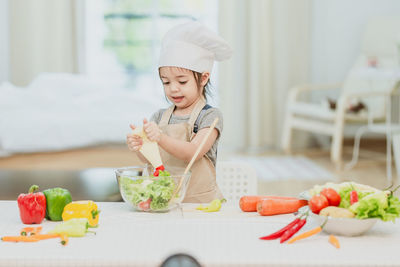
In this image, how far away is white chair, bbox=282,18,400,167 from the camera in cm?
504

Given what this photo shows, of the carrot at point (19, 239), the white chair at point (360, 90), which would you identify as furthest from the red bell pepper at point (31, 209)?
the white chair at point (360, 90)

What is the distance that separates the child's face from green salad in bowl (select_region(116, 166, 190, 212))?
357 millimetres

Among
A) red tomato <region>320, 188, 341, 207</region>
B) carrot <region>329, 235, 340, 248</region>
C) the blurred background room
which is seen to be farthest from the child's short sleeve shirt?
the blurred background room

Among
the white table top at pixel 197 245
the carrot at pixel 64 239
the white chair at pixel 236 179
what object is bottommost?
the white chair at pixel 236 179

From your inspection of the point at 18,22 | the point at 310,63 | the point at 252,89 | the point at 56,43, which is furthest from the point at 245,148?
the point at 18,22

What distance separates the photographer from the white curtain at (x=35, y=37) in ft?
19.6

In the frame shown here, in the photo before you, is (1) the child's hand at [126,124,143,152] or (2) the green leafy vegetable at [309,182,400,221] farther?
(1) the child's hand at [126,124,143,152]

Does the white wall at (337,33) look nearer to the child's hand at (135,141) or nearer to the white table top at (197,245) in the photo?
the child's hand at (135,141)

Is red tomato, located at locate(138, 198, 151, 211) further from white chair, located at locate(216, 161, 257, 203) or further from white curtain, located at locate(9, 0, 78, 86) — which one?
white curtain, located at locate(9, 0, 78, 86)

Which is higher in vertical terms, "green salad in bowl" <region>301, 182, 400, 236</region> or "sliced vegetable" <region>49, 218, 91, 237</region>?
"green salad in bowl" <region>301, 182, 400, 236</region>

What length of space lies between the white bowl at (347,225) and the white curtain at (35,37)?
5.21m

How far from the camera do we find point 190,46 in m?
1.65

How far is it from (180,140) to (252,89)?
4.43 metres

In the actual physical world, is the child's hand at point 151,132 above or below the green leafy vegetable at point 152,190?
above
